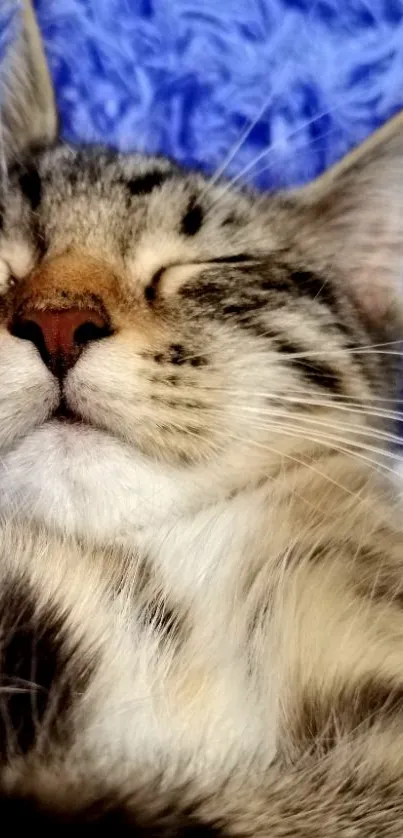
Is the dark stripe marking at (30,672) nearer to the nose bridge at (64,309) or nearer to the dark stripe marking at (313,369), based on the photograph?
the nose bridge at (64,309)

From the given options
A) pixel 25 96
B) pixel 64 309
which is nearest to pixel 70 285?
pixel 64 309

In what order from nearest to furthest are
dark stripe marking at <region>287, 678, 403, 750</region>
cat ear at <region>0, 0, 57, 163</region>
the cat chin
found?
dark stripe marking at <region>287, 678, 403, 750</region>, the cat chin, cat ear at <region>0, 0, 57, 163</region>

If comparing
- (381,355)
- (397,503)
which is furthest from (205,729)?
(381,355)

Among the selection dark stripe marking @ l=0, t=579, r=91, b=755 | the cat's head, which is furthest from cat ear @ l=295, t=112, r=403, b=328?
dark stripe marking @ l=0, t=579, r=91, b=755

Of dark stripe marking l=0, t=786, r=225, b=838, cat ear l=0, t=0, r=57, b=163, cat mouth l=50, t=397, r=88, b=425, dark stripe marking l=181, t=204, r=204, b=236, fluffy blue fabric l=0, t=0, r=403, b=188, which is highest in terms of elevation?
fluffy blue fabric l=0, t=0, r=403, b=188

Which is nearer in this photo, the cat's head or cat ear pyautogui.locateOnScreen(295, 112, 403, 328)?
the cat's head

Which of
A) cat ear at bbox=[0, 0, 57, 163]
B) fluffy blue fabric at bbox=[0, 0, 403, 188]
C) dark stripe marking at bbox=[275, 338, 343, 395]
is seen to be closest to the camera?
dark stripe marking at bbox=[275, 338, 343, 395]

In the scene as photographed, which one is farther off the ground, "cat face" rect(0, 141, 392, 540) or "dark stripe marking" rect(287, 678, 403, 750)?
"cat face" rect(0, 141, 392, 540)

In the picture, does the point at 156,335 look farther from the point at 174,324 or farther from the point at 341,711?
the point at 341,711

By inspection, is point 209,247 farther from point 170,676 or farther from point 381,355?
point 170,676

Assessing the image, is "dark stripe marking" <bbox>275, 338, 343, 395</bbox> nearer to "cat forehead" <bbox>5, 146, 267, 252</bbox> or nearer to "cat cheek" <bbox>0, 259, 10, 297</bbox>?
"cat forehead" <bbox>5, 146, 267, 252</bbox>

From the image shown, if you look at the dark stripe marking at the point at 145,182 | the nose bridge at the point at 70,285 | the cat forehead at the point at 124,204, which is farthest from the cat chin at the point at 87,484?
the dark stripe marking at the point at 145,182
